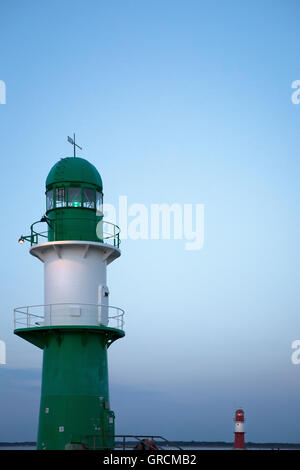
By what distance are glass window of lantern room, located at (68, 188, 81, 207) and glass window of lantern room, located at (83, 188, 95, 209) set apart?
1.01 feet

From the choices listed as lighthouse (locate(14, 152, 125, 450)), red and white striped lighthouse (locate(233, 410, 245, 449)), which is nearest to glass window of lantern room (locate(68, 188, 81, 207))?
lighthouse (locate(14, 152, 125, 450))

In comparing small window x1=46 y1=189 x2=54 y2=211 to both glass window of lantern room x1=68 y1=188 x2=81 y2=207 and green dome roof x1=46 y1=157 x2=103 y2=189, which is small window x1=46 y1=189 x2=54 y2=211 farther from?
glass window of lantern room x1=68 y1=188 x2=81 y2=207

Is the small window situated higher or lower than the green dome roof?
lower

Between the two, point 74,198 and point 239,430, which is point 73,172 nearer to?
point 74,198

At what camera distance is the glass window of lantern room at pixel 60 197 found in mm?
34688

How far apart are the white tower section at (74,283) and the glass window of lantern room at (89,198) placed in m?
2.20

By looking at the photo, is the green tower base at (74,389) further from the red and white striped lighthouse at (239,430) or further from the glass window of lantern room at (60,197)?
the red and white striped lighthouse at (239,430)

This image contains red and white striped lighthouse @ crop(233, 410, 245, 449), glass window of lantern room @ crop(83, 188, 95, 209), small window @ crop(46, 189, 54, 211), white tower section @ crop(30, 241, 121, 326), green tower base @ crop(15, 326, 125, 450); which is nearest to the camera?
green tower base @ crop(15, 326, 125, 450)

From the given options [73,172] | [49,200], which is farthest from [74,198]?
[49,200]

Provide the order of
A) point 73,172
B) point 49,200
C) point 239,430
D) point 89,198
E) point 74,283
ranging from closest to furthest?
1. point 74,283
2. point 73,172
3. point 89,198
4. point 49,200
5. point 239,430

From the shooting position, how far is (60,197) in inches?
1369

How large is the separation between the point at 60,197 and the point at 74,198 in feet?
2.31

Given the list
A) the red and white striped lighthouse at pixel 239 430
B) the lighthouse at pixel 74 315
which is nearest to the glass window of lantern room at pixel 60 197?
the lighthouse at pixel 74 315

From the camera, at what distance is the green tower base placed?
3216cm
